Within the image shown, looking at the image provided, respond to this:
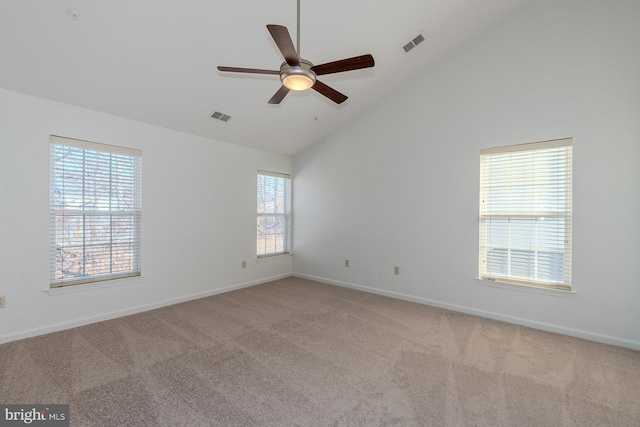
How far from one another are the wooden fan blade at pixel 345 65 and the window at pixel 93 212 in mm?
2773

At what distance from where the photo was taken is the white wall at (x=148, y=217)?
2840 millimetres

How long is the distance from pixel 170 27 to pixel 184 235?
2.59 meters

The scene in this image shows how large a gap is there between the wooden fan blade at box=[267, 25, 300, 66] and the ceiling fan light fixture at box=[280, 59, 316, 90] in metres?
0.04

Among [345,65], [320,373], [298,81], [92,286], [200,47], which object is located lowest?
[320,373]

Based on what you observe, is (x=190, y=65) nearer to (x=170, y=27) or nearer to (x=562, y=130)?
(x=170, y=27)

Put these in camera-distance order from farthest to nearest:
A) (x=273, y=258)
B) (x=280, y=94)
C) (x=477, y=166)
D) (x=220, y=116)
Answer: (x=273, y=258) < (x=220, y=116) < (x=477, y=166) < (x=280, y=94)

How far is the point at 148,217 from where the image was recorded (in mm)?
3756

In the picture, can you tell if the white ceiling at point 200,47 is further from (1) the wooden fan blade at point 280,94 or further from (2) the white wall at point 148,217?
(1) the wooden fan blade at point 280,94

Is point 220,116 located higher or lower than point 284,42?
higher

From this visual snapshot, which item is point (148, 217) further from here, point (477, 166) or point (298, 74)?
point (477, 166)

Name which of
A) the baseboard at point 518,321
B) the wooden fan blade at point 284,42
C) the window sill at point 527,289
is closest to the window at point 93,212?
the wooden fan blade at point 284,42

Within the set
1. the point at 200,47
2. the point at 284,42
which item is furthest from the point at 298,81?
the point at 200,47

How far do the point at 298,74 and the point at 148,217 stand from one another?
9.45 feet

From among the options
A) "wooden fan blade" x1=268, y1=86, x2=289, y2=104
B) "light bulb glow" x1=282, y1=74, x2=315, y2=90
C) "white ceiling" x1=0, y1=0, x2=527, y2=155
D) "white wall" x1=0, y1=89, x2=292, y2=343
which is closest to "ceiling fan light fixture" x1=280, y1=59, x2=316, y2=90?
"light bulb glow" x1=282, y1=74, x2=315, y2=90
